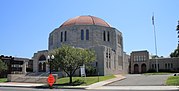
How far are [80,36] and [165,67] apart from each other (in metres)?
29.9

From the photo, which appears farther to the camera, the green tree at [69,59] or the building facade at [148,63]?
the building facade at [148,63]

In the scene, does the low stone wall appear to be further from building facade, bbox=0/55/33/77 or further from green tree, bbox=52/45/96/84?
building facade, bbox=0/55/33/77

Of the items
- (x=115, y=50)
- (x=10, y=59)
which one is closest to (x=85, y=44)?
(x=115, y=50)

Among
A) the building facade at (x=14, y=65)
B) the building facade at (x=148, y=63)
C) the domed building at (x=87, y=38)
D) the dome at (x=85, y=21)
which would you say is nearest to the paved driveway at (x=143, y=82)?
the domed building at (x=87, y=38)

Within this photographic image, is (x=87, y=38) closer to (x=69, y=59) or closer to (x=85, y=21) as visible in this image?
(x=85, y=21)

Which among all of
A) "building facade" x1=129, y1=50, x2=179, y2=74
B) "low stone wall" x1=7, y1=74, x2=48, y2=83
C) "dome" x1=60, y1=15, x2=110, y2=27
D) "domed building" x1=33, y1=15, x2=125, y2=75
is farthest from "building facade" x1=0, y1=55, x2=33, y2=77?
"building facade" x1=129, y1=50, x2=179, y2=74

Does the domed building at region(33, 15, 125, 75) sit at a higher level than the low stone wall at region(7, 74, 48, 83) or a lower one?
higher

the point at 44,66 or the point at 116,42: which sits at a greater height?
the point at 116,42

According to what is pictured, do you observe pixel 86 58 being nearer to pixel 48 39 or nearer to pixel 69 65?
pixel 69 65

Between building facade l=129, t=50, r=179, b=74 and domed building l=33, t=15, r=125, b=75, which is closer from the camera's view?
domed building l=33, t=15, r=125, b=75

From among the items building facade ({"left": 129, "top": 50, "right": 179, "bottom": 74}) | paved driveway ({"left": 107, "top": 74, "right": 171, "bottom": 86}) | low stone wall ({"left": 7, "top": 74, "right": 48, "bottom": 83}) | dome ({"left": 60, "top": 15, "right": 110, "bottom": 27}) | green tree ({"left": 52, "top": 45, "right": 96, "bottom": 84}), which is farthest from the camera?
building facade ({"left": 129, "top": 50, "right": 179, "bottom": 74})

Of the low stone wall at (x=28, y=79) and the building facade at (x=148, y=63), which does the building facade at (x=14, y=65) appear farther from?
the building facade at (x=148, y=63)

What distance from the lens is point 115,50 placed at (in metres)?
62.0

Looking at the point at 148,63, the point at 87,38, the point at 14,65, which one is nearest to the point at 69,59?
the point at 87,38
